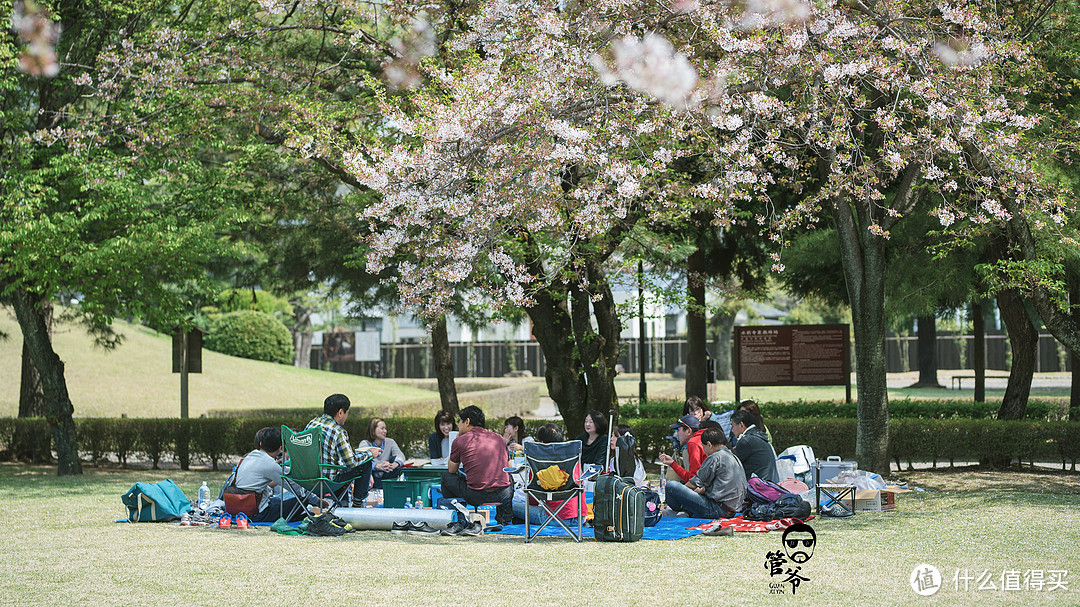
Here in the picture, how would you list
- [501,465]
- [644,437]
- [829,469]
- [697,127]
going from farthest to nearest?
[644,437]
[697,127]
[829,469]
[501,465]

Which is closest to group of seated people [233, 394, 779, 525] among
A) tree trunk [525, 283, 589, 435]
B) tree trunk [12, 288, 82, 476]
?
tree trunk [525, 283, 589, 435]

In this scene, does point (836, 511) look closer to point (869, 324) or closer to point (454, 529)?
point (869, 324)

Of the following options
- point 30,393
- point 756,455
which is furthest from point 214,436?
point 756,455

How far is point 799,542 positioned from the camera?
8.55 meters

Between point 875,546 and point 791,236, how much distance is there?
823 centimetres

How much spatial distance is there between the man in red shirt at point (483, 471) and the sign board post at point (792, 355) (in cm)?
818

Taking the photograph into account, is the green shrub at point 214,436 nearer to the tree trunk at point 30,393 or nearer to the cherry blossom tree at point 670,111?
the tree trunk at point 30,393

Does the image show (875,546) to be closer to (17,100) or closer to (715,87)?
(715,87)

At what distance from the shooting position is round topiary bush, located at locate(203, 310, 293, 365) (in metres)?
37.5

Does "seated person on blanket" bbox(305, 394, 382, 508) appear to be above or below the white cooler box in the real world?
above

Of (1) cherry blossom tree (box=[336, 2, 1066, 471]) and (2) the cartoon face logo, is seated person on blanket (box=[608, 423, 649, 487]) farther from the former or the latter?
(2) the cartoon face logo

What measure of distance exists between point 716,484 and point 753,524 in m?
0.62

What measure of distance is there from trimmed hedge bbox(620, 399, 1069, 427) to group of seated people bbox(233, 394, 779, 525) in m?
8.27

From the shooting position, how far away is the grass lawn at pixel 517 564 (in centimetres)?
648
